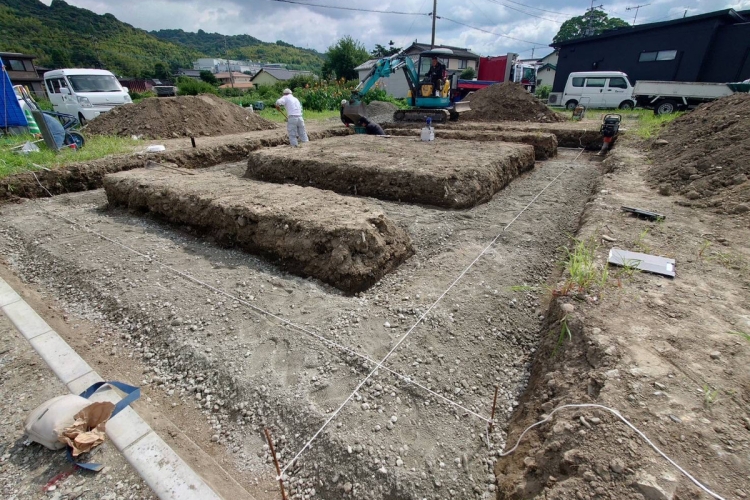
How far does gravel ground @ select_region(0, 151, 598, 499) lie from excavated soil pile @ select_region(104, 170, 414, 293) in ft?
0.56

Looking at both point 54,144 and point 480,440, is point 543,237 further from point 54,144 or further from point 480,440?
point 54,144

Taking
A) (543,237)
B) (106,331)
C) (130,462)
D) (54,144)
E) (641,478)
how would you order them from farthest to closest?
(54,144)
(543,237)
(106,331)
(130,462)
(641,478)

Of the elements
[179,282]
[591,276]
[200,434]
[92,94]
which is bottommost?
[200,434]

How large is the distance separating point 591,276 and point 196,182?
16.4 feet

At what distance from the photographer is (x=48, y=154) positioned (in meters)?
6.78

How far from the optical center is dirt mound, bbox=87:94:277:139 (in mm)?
10305

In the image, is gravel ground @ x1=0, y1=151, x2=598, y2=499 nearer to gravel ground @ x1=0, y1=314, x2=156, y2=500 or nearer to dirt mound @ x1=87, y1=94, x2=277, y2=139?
gravel ground @ x1=0, y1=314, x2=156, y2=500

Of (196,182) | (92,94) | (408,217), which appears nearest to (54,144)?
(196,182)

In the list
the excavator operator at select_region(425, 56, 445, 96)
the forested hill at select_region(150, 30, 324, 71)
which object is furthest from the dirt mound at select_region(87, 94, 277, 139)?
the forested hill at select_region(150, 30, 324, 71)

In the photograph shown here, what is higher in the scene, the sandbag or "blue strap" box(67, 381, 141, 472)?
the sandbag

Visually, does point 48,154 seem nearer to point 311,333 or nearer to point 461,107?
point 311,333

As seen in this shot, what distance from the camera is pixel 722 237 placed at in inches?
138

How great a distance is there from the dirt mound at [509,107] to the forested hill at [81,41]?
165 ft

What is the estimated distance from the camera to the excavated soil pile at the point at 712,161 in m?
4.38
